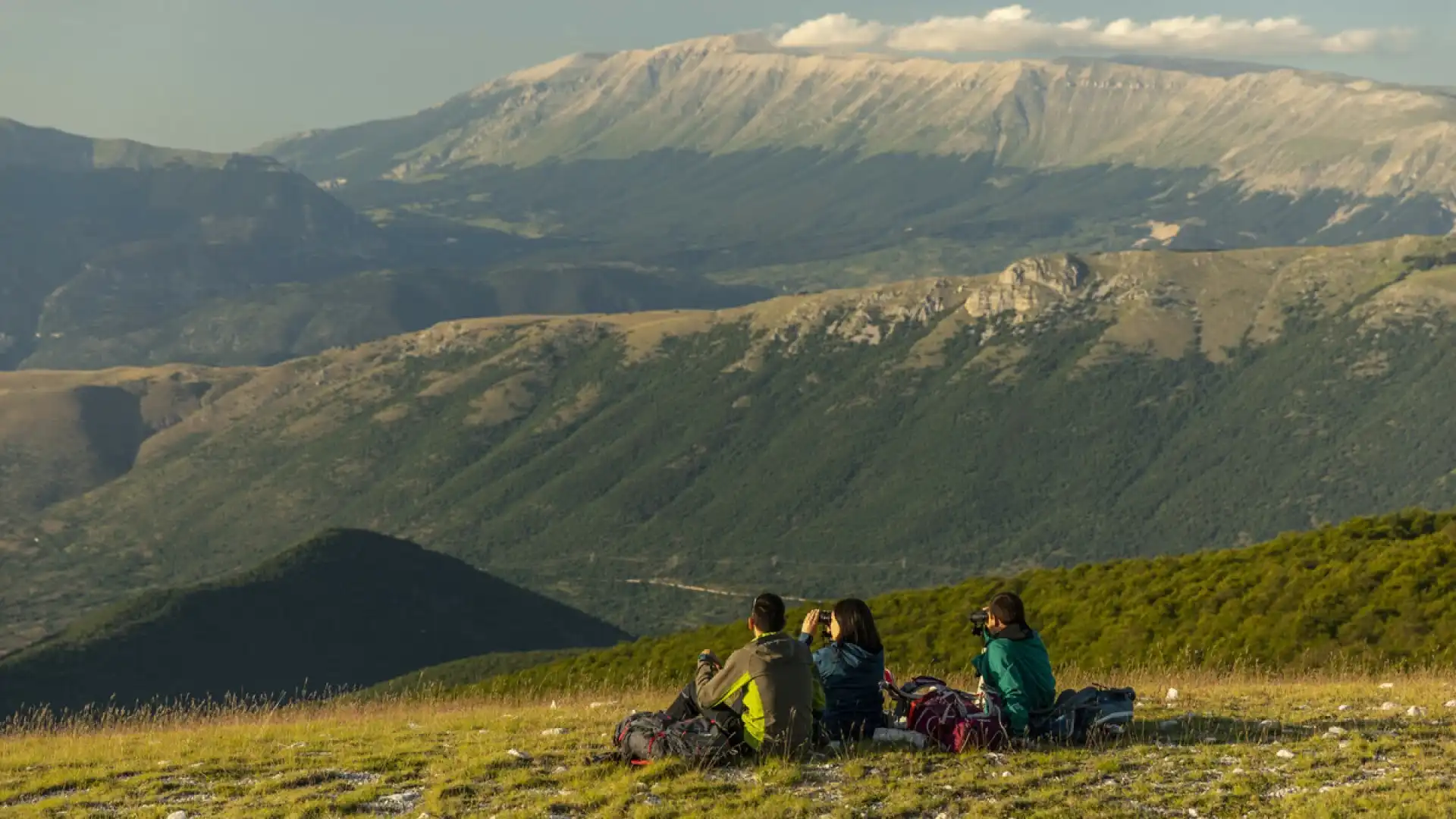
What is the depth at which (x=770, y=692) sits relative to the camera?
23.9m

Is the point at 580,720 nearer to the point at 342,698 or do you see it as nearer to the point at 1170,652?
the point at 342,698

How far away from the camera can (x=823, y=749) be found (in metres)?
25.0

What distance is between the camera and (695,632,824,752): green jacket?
23953mm

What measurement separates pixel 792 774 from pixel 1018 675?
429 centimetres

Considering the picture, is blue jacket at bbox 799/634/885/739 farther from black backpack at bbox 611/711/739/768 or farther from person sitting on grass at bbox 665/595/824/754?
black backpack at bbox 611/711/739/768

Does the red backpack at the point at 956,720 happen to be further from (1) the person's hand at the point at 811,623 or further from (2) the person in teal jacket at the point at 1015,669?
(1) the person's hand at the point at 811,623

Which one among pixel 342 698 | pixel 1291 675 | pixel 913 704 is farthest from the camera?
pixel 342 698

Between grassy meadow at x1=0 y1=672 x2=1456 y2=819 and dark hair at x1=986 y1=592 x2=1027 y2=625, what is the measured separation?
2.00 metres

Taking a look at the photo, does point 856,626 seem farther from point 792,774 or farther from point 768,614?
point 792,774

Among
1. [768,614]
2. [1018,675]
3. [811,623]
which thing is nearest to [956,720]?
[1018,675]

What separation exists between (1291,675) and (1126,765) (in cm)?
2055

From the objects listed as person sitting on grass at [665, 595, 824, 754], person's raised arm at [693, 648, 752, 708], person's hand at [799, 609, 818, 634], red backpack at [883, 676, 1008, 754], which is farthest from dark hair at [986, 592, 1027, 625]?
person's raised arm at [693, 648, 752, 708]

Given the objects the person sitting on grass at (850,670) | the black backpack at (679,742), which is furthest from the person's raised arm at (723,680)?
the person sitting on grass at (850,670)

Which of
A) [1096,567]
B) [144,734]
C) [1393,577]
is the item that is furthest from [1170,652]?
[144,734]
